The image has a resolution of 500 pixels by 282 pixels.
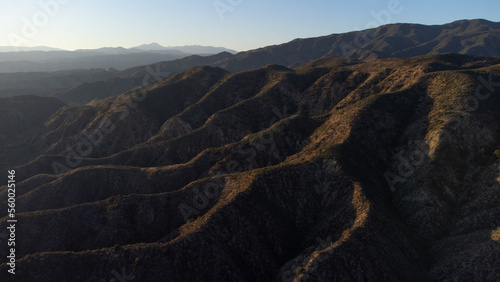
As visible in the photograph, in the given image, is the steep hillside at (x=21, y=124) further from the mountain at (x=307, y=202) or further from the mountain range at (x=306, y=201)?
the mountain at (x=307, y=202)

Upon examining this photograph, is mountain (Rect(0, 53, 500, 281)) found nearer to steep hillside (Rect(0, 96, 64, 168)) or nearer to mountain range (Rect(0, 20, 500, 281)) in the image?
mountain range (Rect(0, 20, 500, 281))

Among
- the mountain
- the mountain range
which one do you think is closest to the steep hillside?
the mountain range

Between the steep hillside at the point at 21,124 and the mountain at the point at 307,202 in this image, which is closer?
the mountain at the point at 307,202

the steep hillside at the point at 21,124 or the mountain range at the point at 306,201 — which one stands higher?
the steep hillside at the point at 21,124

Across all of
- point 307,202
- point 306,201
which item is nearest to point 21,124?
point 306,201

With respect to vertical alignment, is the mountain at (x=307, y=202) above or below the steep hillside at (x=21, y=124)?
below

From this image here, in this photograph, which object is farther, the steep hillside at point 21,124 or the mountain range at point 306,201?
the steep hillside at point 21,124

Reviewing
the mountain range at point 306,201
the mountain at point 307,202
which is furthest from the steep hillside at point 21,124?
the mountain at point 307,202

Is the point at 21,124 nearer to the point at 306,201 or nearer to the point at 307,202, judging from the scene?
the point at 306,201
